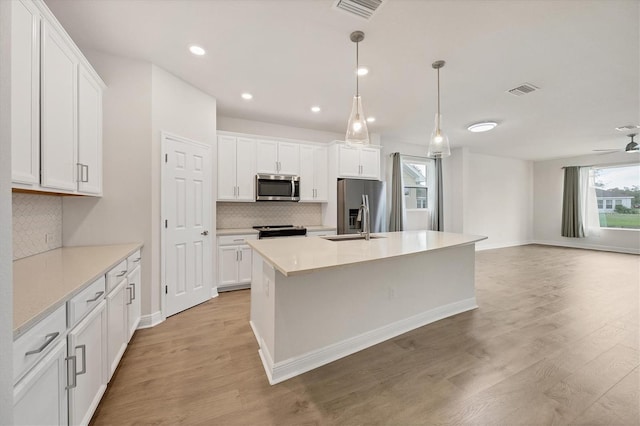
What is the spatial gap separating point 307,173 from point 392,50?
7.98 feet

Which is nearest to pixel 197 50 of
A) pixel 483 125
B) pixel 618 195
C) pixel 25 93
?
pixel 25 93

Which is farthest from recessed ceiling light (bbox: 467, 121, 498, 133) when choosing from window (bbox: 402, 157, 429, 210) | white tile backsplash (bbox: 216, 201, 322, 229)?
white tile backsplash (bbox: 216, 201, 322, 229)

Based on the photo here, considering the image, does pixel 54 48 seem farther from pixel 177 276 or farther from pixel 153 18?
pixel 177 276

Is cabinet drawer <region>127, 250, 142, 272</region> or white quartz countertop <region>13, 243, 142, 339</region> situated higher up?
white quartz countertop <region>13, 243, 142, 339</region>

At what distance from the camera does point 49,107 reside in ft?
5.51

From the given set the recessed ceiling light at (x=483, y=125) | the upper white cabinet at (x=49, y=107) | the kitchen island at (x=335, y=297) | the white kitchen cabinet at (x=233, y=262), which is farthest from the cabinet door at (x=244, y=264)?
the recessed ceiling light at (x=483, y=125)

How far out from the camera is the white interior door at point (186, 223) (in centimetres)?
291

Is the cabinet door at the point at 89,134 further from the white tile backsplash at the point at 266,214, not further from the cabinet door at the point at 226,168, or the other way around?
the white tile backsplash at the point at 266,214

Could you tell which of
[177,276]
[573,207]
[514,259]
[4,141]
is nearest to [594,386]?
[4,141]

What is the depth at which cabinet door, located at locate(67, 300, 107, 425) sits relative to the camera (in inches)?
48.9

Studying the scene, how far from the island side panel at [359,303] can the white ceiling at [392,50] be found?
2.02 metres

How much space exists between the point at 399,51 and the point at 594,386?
3.17 meters

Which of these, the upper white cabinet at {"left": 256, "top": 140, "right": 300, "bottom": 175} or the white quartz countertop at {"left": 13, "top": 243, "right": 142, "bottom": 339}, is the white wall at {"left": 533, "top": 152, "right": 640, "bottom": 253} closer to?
the upper white cabinet at {"left": 256, "top": 140, "right": 300, "bottom": 175}

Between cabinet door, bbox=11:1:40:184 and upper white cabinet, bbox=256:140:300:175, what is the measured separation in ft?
8.83
